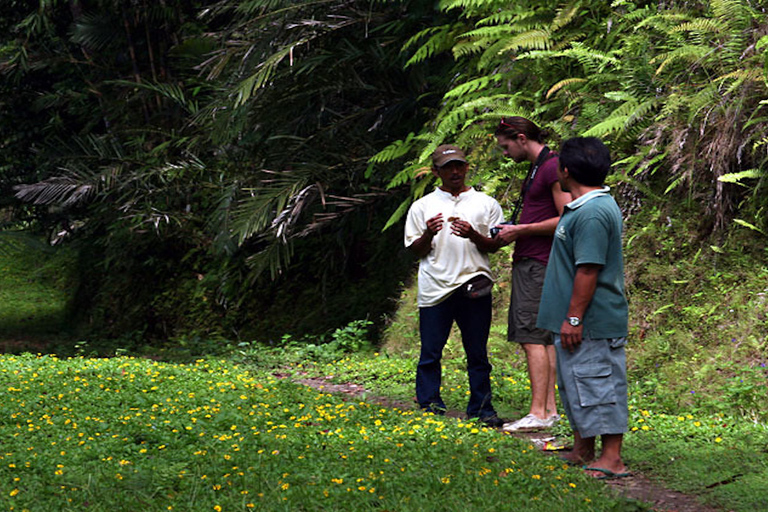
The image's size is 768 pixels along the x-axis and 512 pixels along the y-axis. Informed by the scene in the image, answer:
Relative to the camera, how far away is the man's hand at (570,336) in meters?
5.06

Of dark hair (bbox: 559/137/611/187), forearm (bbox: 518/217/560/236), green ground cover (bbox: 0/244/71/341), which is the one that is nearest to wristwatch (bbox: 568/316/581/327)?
dark hair (bbox: 559/137/611/187)

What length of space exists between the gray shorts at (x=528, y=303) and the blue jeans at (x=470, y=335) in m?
0.32

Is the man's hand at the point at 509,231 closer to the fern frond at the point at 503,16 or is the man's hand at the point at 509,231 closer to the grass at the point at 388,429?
the grass at the point at 388,429

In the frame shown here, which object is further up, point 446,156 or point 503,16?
point 503,16

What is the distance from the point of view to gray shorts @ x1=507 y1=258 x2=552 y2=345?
6.35 meters

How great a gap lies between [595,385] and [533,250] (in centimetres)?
152

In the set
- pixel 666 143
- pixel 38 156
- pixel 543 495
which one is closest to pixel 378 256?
pixel 666 143

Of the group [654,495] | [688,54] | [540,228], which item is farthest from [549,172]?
[688,54]

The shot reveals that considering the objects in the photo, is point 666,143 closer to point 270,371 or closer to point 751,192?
point 751,192

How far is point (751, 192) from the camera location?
817cm

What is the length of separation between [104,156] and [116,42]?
344cm

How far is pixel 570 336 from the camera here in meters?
5.08

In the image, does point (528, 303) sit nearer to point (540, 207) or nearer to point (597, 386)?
point (540, 207)

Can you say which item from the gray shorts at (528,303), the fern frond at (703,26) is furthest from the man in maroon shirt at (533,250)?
the fern frond at (703,26)
